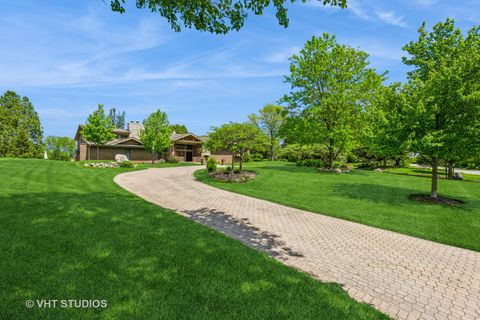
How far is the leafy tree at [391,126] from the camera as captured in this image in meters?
11.9

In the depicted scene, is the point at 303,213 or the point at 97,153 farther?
the point at 97,153

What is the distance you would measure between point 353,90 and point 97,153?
3603 cm

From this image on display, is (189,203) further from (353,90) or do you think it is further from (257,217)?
(353,90)

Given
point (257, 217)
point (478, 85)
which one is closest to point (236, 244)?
point (257, 217)

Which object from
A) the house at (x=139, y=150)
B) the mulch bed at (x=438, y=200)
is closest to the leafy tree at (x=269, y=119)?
the house at (x=139, y=150)

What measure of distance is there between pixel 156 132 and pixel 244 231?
29541mm

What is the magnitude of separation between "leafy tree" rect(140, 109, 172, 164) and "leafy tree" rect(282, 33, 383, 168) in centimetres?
1829

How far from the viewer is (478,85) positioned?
11.0 meters

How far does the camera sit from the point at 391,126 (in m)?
12.2

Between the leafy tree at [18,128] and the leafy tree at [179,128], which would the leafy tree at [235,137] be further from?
the leafy tree at [179,128]

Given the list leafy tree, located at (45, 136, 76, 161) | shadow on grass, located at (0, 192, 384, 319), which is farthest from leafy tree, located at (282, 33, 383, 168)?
leafy tree, located at (45, 136, 76, 161)

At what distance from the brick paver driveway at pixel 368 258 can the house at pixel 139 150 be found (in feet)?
104

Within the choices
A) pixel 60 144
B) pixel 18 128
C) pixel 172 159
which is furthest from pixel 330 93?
pixel 60 144

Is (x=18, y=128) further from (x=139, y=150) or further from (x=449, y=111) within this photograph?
(x=449, y=111)
